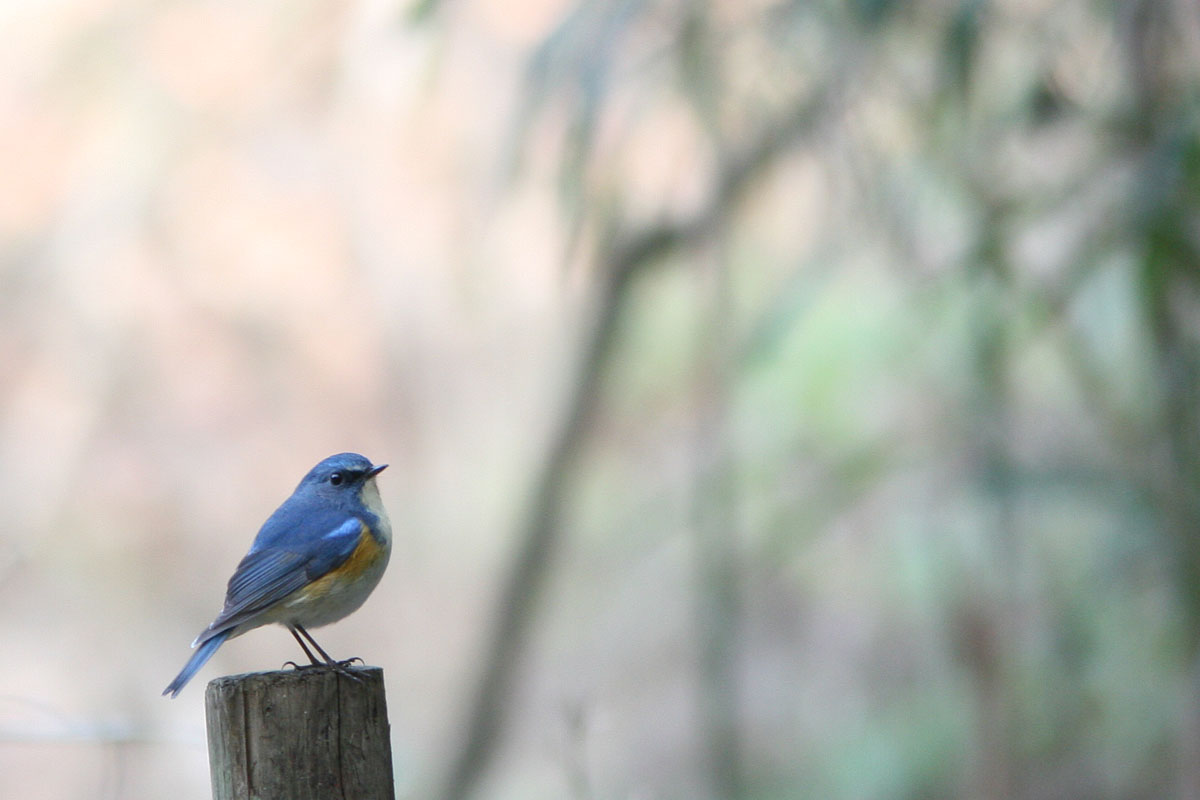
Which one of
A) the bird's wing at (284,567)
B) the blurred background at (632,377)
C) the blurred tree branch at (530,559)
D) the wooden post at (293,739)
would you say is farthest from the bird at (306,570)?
the blurred tree branch at (530,559)

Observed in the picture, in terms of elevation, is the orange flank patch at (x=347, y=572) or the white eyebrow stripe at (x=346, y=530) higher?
the white eyebrow stripe at (x=346, y=530)

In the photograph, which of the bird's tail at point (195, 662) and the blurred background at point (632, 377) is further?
the blurred background at point (632, 377)

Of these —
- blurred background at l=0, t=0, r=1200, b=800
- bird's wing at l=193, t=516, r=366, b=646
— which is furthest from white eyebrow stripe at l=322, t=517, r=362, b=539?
blurred background at l=0, t=0, r=1200, b=800

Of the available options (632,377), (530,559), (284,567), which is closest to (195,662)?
(284,567)

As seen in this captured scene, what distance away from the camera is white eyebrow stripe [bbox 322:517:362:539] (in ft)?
8.58

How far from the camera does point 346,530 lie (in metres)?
2.63

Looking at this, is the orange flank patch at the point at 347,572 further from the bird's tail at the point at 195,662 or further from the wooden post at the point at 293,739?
the wooden post at the point at 293,739

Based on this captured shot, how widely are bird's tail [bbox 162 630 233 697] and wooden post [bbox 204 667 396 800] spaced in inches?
12.5

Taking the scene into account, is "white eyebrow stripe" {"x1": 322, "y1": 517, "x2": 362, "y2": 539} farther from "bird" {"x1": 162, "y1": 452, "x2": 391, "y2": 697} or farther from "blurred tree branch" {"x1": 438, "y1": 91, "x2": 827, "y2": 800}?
"blurred tree branch" {"x1": 438, "y1": 91, "x2": 827, "y2": 800}

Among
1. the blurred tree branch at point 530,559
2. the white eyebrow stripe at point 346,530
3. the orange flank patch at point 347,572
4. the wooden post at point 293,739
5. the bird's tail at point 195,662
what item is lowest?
the wooden post at point 293,739

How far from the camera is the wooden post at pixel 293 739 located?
6.02ft

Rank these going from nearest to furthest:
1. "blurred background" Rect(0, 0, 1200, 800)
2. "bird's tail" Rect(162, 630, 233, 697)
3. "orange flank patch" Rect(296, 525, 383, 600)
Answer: "bird's tail" Rect(162, 630, 233, 697) → "orange flank patch" Rect(296, 525, 383, 600) → "blurred background" Rect(0, 0, 1200, 800)

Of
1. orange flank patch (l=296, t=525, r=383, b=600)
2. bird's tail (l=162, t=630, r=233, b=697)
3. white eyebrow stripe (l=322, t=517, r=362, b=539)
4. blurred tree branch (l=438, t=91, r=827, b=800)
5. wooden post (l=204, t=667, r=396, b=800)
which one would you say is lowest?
wooden post (l=204, t=667, r=396, b=800)

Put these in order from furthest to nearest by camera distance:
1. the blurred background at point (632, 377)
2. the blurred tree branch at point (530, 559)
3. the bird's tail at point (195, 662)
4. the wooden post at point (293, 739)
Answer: the blurred tree branch at point (530, 559), the blurred background at point (632, 377), the bird's tail at point (195, 662), the wooden post at point (293, 739)
